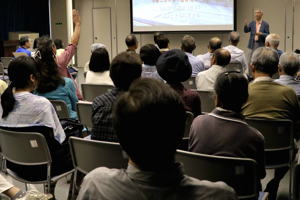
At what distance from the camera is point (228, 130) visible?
6.79 feet

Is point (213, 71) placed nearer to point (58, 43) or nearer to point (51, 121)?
point (51, 121)

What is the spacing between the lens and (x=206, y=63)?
20.8 feet

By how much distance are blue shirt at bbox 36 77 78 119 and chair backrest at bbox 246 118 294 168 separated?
1702 millimetres

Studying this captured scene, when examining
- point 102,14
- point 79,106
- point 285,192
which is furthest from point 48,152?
point 102,14

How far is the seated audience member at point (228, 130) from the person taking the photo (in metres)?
2.06

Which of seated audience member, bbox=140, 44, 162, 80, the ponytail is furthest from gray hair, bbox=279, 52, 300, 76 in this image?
the ponytail

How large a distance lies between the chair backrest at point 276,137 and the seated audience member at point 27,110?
1375 mm

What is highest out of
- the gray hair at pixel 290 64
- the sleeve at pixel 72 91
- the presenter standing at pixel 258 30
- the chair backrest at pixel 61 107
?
the presenter standing at pixel 258 30

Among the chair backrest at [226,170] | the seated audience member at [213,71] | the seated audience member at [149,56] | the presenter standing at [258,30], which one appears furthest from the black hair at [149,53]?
the presenter standing at [258,30]

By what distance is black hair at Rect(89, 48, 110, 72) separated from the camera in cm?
437

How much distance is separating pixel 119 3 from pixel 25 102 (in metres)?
10.3

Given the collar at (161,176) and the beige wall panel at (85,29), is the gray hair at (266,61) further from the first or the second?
the beige wall panel at (85,29)

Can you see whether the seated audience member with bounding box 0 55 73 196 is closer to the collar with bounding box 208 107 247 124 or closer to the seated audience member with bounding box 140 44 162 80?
the collar with bounding box 208 107 247 124

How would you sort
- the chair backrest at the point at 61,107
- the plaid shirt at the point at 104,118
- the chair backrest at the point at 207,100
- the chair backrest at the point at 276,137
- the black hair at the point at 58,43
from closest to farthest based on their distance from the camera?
1. the plaid shirt at the point at 104,118
2. the chair backrest at the point at 276,137
3. the chair backrest at the point at 61,107
4. the chair backrest at the point at 207,100
5. the black hair at the point at 58,43
